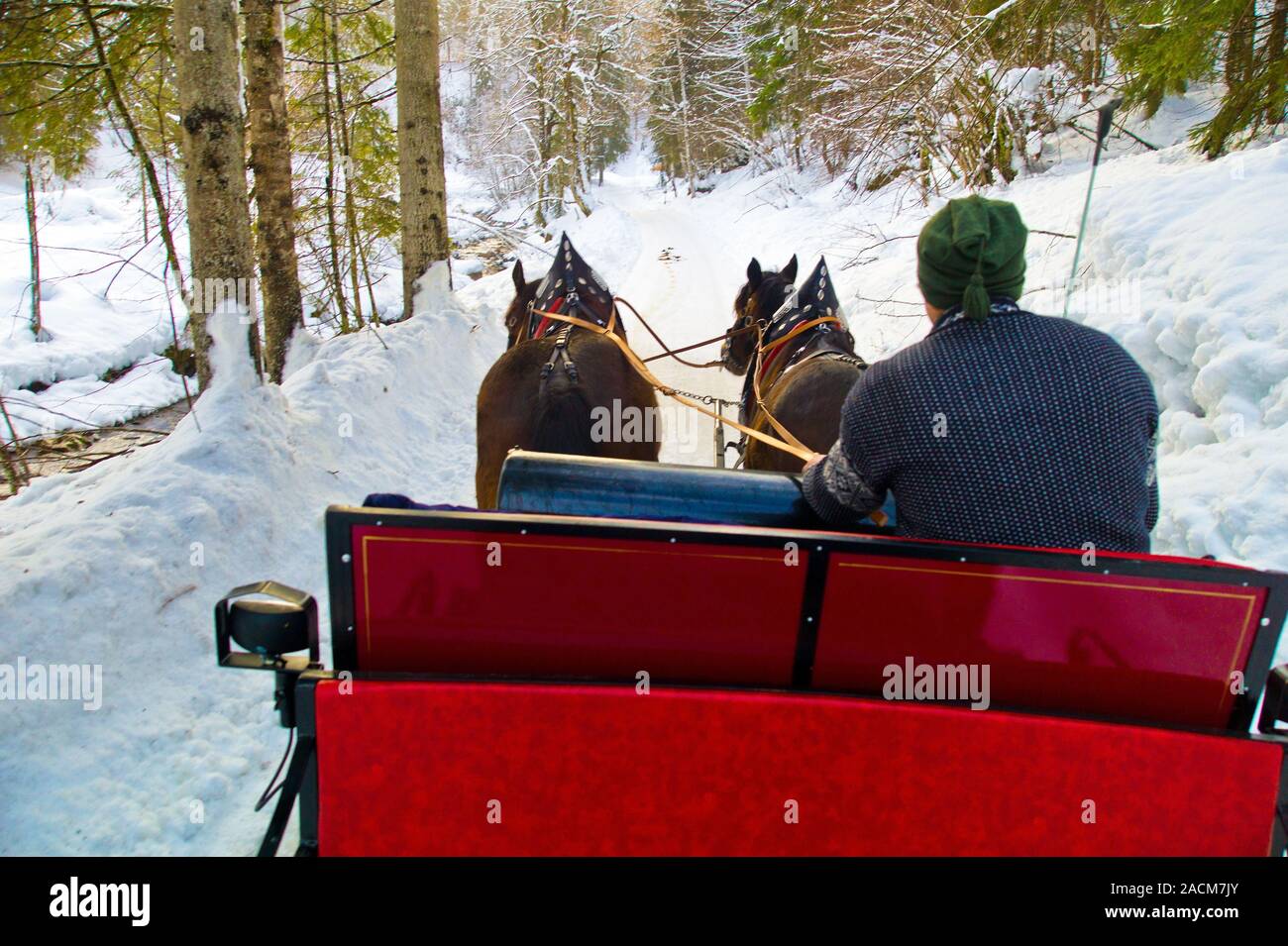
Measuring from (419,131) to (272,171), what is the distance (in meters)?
1.91

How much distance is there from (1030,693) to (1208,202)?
5.68 m

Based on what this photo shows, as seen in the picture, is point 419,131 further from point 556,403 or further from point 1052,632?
point 1052,632

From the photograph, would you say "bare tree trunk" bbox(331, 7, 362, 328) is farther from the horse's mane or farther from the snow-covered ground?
the horse's mane

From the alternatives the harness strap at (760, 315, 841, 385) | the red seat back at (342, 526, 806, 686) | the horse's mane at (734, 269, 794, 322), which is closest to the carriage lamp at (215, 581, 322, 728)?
the red seat back at (342, 526, 806, 686)

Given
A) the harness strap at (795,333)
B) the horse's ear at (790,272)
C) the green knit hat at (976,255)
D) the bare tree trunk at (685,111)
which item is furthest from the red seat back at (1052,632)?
the bare tree trunk at (685,111)

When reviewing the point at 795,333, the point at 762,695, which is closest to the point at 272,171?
the point at 795,333

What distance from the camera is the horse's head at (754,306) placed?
534cm

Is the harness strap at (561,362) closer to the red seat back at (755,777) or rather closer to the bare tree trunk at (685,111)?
the red seat back at (755,777)

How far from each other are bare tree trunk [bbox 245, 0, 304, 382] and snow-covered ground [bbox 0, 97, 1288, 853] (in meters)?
0.36

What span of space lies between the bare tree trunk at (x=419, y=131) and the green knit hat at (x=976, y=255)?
7357 millimetres

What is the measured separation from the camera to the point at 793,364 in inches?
168

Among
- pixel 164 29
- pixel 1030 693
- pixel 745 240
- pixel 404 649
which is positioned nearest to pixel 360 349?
pixel 164 29

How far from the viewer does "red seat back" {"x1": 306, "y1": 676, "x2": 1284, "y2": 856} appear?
160 cm
